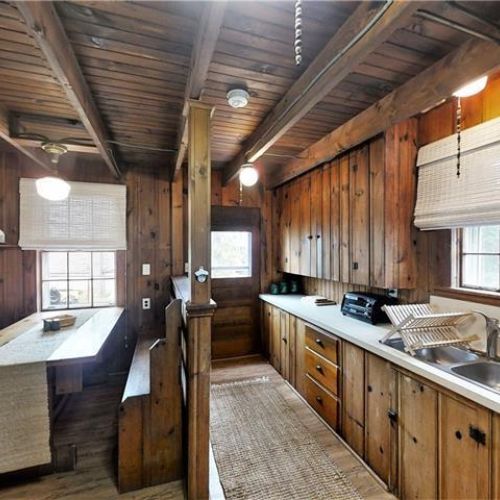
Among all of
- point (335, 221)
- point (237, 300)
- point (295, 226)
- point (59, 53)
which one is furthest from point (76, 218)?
point (335, 221)

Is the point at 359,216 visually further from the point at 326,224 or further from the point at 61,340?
the point at 61,340

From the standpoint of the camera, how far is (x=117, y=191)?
349 cm

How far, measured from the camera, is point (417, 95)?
1.76 meters

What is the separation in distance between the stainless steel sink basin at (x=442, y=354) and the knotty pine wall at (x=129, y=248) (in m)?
2.62

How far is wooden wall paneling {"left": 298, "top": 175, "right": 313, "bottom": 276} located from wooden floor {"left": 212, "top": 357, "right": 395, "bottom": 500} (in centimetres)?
130

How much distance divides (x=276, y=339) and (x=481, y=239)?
2323 mm

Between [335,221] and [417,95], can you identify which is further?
[335,221]

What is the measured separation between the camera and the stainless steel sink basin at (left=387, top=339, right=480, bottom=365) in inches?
72.5

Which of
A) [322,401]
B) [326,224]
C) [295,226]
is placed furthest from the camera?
[295,226]

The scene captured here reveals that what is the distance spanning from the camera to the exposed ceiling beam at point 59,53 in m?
1.10

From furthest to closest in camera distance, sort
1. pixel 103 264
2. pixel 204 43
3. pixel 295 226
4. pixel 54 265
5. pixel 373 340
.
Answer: pixel 295 226 < pixel 103 264 < pixel 54 265 < pixel 373 340 < pixel 204 43

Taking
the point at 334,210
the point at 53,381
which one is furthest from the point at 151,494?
the point at 334,210

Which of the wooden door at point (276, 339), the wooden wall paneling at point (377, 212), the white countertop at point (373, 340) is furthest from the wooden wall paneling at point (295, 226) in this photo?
the wooden wall paneling at point (377, 212)

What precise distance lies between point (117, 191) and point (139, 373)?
2.16m
